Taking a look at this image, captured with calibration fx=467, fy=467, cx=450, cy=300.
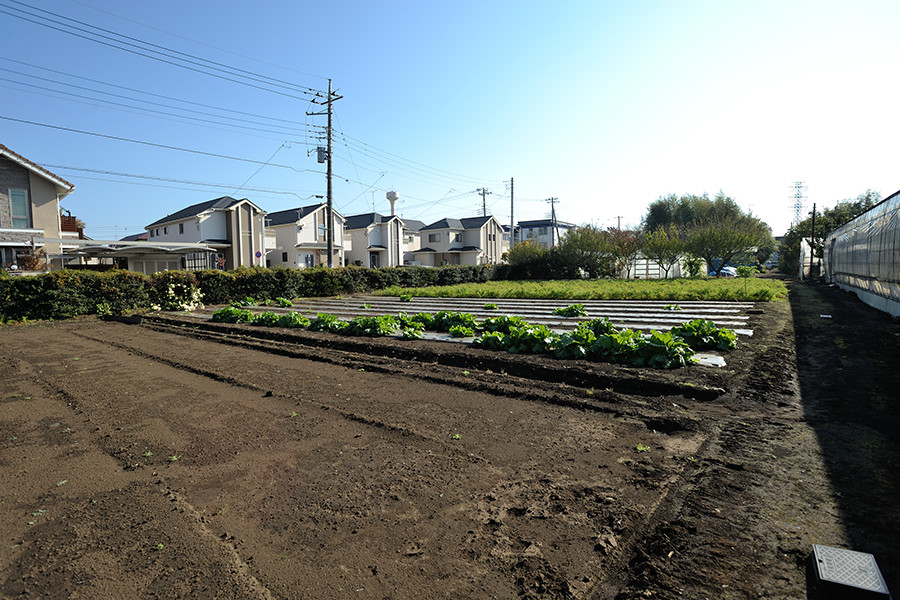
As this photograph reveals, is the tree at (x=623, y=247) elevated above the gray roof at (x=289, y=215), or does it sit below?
below

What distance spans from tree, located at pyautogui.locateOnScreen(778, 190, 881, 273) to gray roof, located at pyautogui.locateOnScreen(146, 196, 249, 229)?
41949 mm

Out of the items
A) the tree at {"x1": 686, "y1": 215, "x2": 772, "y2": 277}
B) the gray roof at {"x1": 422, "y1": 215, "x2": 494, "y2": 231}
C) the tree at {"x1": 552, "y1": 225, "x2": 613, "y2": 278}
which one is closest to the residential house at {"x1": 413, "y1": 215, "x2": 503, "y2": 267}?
the gray roof at {"x1": 422, "y1": 215, "x2": 494, "y2": 231}

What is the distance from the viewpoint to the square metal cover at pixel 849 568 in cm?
195

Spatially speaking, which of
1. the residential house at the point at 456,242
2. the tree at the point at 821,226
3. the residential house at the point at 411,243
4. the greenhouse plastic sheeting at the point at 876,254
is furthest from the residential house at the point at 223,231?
the tree at the point at 821,226

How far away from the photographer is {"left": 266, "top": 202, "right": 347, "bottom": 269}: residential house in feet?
125

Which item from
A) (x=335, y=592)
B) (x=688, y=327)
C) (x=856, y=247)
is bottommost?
(x=335, y=592)

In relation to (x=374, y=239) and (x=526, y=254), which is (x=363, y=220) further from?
(x=526, y=254)

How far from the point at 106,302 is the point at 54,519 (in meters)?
14.1

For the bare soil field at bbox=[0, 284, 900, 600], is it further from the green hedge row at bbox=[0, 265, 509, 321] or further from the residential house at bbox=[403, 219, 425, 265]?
the residential house at bbox=[403, 219, 425, 265]

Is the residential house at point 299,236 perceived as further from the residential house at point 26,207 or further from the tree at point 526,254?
the residential house at point 26,207

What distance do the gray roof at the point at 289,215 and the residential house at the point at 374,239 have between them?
5.27m

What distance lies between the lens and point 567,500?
291 centimetres

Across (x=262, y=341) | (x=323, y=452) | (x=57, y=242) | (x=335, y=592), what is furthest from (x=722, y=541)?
(x=57, y=242)

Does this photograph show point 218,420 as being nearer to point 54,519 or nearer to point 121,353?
point 54,519
